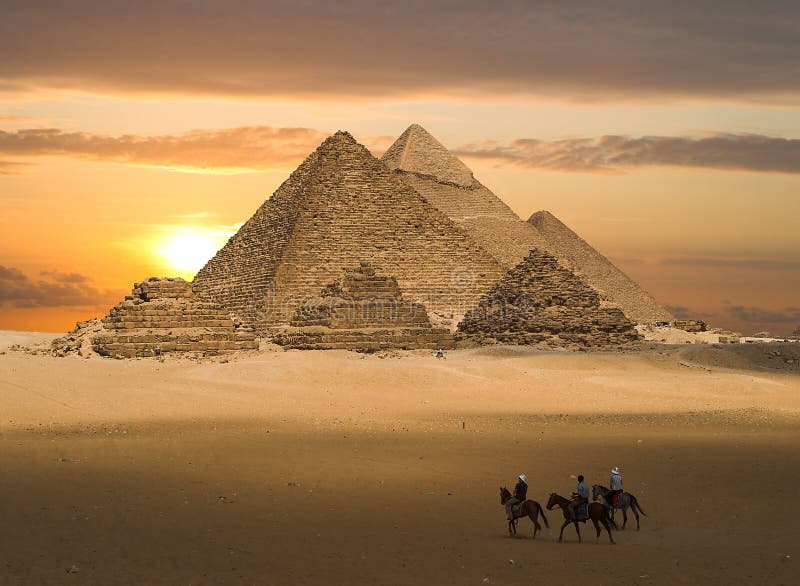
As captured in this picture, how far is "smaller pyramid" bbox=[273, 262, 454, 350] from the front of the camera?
3057cm

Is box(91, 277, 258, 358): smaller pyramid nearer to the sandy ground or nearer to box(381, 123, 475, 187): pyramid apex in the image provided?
the sandy ground

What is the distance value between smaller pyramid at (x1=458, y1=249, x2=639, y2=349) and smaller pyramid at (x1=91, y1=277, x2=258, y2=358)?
960 centimetres

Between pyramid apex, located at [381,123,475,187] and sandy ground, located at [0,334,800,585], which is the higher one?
pyramid apex, located at [381,123,475,187]

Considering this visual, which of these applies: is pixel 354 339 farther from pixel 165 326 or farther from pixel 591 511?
pixel 591 511

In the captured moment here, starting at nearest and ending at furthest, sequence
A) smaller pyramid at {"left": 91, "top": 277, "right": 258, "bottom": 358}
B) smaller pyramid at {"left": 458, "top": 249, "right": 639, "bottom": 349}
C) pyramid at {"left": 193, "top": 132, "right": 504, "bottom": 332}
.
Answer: smaller pyramid at {"left": 91, "top": 277, "right": 258, "bottom": 358} < smaller pyramid at {"left": 458, "top": 249, "right": 639, "bottom": 349} < pyramid at {"left": 193, "top": 132, "right": 504, "bottom": 332}

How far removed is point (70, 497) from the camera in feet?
34.3

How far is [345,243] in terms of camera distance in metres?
56.7

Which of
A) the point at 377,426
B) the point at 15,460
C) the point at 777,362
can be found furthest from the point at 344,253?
the point at 15,460

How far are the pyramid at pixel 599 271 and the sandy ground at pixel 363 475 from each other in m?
54.4

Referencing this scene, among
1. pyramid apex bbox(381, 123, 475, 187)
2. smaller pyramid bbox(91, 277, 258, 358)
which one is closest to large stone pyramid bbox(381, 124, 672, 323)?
pyramid apex bbox(381, 123, 475, 187)

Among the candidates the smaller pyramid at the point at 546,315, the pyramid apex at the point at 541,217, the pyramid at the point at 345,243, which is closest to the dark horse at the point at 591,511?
the smaller pyramid at the point at 546,315

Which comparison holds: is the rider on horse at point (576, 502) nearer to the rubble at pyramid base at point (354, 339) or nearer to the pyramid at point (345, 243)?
the rubble at pyramid base at point (354, 339)

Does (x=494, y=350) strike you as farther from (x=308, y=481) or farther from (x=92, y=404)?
(x=308, y=481)

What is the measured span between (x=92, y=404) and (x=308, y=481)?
7.81m
